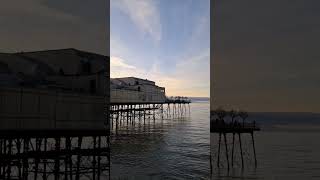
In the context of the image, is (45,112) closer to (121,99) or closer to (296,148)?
(121,99)

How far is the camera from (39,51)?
24.9ft

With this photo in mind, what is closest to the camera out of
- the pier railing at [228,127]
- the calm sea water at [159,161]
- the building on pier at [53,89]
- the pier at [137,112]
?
the building on pier at [53,89]

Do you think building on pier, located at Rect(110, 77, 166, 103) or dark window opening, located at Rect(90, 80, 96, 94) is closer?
dark window opening, located at Rect(90, 80, 96, 94)

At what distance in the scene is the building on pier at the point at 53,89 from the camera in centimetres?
683

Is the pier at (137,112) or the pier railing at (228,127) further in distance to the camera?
the pier at (137,112)

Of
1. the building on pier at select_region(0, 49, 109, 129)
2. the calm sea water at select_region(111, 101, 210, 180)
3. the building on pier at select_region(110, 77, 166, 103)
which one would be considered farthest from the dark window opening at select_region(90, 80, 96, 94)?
the building on pier at select_region(110, 77, 166, 103)

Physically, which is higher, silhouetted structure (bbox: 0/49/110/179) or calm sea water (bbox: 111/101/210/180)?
silhouetted structure (bbox: 0/49/110/179)

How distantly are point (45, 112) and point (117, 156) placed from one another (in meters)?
13.1

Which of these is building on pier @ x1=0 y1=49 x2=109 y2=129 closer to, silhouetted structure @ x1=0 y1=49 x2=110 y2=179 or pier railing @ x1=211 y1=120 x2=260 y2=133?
silhouetted structure @ x1=0 y1=49 x2=110 y2=179

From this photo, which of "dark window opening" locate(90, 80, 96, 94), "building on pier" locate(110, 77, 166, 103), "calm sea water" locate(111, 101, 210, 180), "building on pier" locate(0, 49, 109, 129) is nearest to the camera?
"building on pier" locate(0, 49, 109, 129)

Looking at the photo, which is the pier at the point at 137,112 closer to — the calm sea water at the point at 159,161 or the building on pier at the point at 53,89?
the calm sea water at the point at 159,161

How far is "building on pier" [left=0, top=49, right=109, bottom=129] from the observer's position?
683cm

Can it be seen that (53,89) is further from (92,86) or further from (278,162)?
(278,162)

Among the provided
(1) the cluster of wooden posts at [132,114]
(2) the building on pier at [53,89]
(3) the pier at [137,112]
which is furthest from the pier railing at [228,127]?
(2) the building on pier at [53,89]
